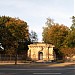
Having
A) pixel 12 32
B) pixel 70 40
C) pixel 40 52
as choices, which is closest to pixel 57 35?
pixel 70 40

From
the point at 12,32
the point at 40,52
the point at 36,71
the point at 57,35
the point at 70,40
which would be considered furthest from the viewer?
the point at 57,35

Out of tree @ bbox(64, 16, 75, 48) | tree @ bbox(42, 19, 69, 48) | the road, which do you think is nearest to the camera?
the road

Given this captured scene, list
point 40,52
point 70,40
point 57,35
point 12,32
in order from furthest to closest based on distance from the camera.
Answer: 1. point 57,35
2. point 70,40
3. point 40,52
4. point 12,32

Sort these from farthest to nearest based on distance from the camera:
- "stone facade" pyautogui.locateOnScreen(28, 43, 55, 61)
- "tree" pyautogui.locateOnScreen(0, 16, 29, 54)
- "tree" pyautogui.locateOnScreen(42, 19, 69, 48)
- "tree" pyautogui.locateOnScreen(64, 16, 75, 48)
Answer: "tree" pyautogui.locateOnScreen(42, 19, 69, 48)
"tree" pyautogui.locateOnScreen(64, 16, 75, 48)
"stone facade" pyautogui.locateOnScreen(28, 43, 55, 61)
"tree" pyautogui.locateOnScreen(0, 16, 29, 54)

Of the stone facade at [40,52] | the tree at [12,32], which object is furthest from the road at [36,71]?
the stone facade at [40,52]

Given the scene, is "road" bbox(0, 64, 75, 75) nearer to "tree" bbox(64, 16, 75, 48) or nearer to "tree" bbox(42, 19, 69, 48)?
"tree" bbox(64, 16, 75, 48)

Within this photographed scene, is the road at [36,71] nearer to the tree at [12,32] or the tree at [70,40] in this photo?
the tree at [12,32]

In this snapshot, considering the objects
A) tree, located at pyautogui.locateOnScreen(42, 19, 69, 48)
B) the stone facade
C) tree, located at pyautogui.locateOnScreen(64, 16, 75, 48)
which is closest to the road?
the stone facade

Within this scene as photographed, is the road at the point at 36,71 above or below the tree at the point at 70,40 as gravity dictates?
below

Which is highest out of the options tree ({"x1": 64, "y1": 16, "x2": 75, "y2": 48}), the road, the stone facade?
tree ({"x1": 64, "y1": 16, "x2": 75, "y2": 48})

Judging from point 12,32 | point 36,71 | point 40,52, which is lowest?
point 36,71

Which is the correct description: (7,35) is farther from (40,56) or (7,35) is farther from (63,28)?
(63,28)

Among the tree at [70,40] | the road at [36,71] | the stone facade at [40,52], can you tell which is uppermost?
the tree at [70,40]

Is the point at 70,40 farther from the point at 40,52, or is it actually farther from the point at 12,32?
the point at 12,32
